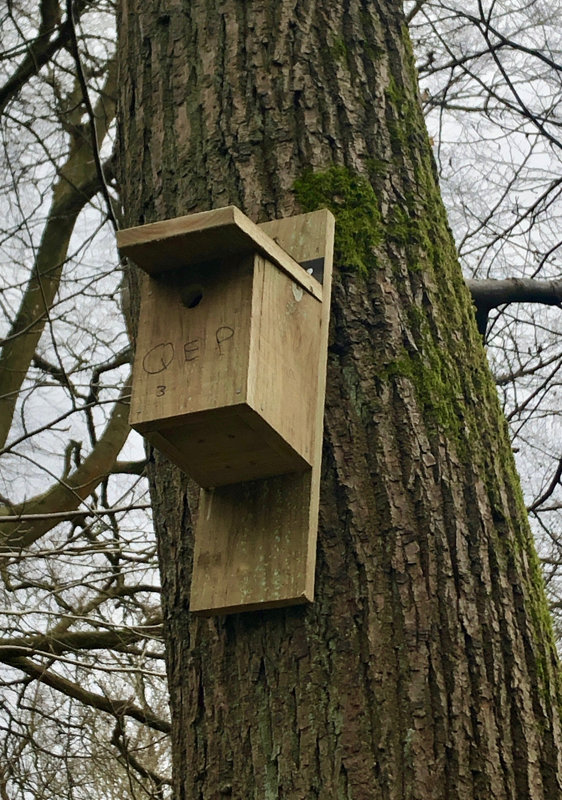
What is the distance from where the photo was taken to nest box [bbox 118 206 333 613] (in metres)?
1.36

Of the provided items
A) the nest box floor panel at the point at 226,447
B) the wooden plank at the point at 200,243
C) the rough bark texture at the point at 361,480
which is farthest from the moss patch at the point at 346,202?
the nest box floor panel at the point at 226,447

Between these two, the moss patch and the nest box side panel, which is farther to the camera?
the moss patch

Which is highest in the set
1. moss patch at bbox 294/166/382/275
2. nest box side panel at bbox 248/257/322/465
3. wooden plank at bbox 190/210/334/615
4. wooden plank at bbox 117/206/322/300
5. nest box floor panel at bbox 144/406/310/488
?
moss patch at bbox 294/166/382/275

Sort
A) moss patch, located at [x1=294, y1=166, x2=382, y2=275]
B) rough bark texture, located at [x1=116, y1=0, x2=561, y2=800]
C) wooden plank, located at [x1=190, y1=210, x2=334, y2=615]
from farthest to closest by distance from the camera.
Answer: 1. moss patch, located at [x1=294, y1=166, x2=382, y2=275]
2. wooden plank, located at [x1=190, y1=210, x2=334, y2=615]
3. rough bark texture, located at [x1=116, y1=0, x2=561, y2=800]

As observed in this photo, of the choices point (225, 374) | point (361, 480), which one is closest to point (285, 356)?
point (225, 374)

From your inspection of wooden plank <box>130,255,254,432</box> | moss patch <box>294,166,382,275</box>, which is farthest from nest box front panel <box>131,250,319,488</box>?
moss patch <box>294,166,382,275</box>

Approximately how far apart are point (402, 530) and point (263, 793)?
14.2 inches

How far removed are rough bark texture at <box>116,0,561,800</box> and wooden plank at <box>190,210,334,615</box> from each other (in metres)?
0.02

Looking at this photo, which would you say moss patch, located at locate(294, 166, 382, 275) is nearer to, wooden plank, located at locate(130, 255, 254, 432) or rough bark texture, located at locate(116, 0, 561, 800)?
rough bark texture, located at locate(116, 0, 561, 800)

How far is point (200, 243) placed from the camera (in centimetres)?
141

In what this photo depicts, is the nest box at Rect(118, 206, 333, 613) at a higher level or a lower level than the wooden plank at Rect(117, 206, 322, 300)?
lower

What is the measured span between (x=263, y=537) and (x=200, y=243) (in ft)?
1.37

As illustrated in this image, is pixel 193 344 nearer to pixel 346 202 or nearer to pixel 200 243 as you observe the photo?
pixel 200 243

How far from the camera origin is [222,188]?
5.23 ft
